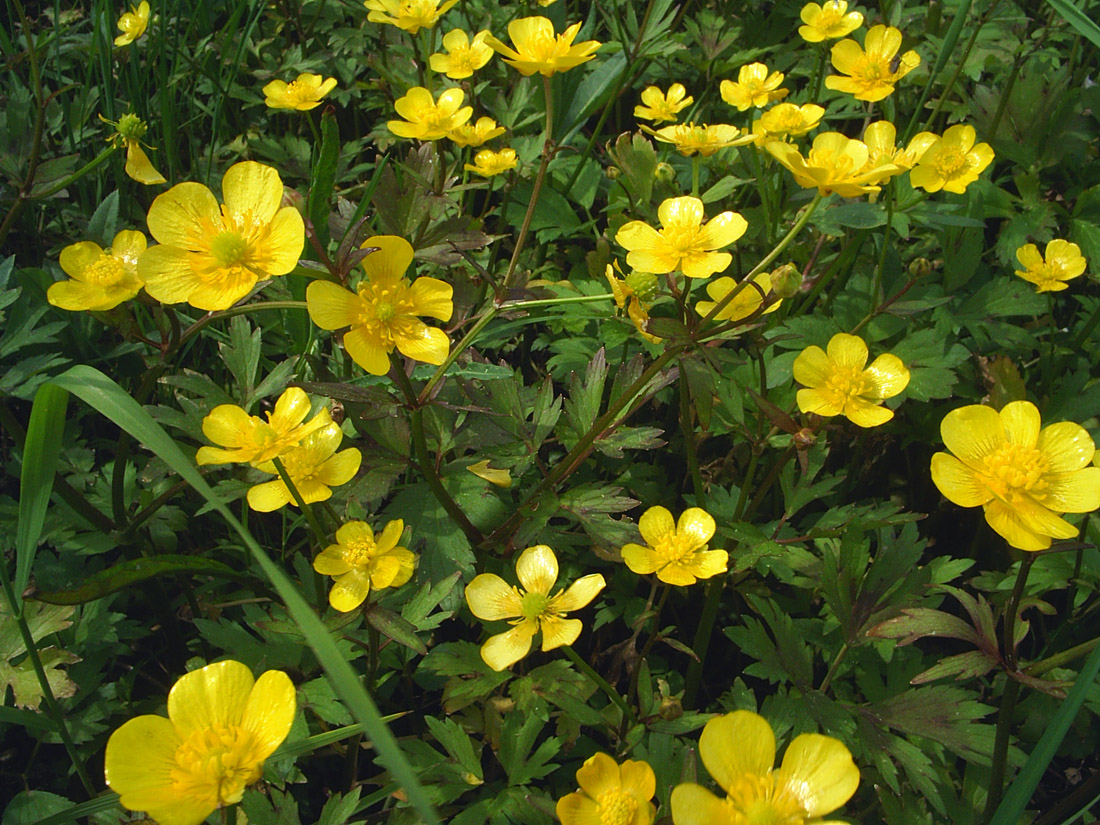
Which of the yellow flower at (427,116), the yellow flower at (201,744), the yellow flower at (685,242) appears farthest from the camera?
the yellow flower at (427,116)

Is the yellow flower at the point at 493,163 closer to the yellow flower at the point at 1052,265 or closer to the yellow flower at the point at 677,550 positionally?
the yellow flower at the point at 677,550

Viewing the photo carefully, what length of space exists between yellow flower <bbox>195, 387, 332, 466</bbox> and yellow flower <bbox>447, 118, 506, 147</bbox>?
1.02m

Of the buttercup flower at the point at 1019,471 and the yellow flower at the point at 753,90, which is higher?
the yellow flower at the point at 753,90

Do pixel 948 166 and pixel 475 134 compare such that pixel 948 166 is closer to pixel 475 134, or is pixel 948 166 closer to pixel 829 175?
pixel 829 175


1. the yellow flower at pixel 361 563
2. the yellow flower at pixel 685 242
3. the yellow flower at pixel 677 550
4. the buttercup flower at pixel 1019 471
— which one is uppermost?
the yellow flower at pixel 685 242

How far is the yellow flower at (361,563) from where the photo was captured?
149 centimetres

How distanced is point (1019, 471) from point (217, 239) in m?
1.47

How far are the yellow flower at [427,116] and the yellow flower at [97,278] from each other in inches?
28.8

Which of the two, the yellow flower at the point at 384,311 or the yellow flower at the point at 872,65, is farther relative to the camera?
the yellow flower at the point at 872,65

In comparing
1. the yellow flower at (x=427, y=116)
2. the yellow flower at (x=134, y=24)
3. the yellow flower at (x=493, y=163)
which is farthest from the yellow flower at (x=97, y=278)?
the yellow flower at (x=134, y=24)

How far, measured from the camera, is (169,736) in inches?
43.6

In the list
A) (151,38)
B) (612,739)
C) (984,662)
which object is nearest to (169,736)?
(612,739)

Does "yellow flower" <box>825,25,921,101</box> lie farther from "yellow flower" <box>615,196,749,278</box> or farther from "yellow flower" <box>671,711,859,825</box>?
"yellow flower" <box>671,711,859,825</box>

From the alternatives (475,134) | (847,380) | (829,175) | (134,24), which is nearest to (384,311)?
(829,175)
